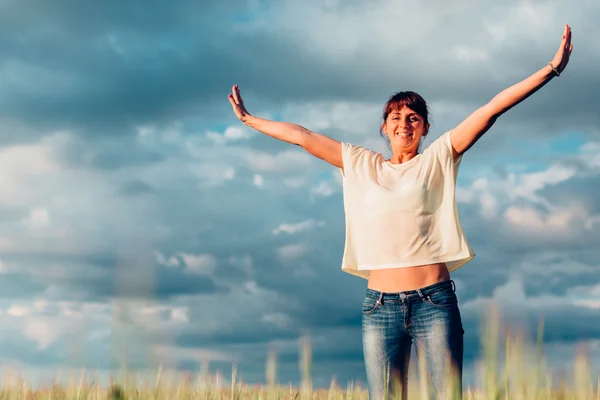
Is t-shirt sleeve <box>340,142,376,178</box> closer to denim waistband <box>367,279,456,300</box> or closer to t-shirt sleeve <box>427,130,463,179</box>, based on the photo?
t-shirt sleeve <box>427,130,463,179</box>

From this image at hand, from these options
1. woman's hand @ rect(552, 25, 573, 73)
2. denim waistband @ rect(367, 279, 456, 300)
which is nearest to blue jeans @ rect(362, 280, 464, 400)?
denim waistband @ rect(367, 279, 456, 300)

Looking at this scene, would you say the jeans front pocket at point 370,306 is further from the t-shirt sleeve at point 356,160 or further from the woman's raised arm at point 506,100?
the woman's raised arm at point 506,100

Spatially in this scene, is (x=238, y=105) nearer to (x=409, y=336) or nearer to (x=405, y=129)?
(x=405, y=129)

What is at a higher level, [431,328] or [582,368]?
[431,328]

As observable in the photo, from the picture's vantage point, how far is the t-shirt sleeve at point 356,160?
19.2ft

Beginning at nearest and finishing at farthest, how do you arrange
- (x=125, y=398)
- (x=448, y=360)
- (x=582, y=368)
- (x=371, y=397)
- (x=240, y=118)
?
(x=582, y=368) < (x=125, y=398) < (x=448, y=360) < (x=371, y=397) < (x=240, y=118)

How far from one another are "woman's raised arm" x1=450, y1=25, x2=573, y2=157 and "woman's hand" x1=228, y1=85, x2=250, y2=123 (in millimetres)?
2279

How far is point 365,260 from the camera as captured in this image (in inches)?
219

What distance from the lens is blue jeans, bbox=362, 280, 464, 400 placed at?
5.14 m

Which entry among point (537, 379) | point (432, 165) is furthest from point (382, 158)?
point (537, 379)

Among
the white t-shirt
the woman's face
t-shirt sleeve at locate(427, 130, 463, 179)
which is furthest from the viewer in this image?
the woman's face

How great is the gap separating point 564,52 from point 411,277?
2.19 metres

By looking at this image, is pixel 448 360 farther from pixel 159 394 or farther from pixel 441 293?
pixel 159 394

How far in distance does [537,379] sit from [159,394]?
7.10ft
